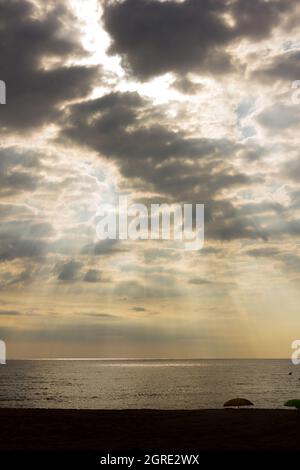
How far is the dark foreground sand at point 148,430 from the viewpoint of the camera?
1474 cm

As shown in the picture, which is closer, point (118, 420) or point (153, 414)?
point (118, 420)

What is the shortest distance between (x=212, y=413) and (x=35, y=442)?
9.99 metres

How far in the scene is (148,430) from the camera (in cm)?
1788

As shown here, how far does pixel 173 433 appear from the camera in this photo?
17.0 m

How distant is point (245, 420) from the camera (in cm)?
1981

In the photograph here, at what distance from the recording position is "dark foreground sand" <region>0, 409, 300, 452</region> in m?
14.7
